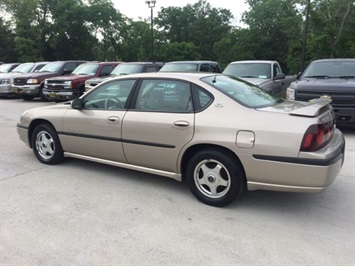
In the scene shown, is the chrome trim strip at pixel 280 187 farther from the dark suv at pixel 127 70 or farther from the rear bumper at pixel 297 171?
the dark suv at pixel 127 70

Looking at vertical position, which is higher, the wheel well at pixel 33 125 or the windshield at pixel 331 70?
the windshield at pixel 331 70

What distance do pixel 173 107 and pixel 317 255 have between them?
7.10ft

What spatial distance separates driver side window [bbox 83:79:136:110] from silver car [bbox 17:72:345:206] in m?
0.01

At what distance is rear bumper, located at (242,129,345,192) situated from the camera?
3256mm

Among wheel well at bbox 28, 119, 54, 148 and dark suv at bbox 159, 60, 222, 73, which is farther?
dark suv at bbox 159, 60, 222, 73

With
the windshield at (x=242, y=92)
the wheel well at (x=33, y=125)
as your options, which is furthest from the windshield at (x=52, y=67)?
the windshield at (x=242, y=92)

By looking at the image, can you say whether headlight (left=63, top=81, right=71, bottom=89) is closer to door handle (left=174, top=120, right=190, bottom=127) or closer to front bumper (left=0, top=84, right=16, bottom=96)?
front bumper (left=0, top=84, right=16, bottom=96)

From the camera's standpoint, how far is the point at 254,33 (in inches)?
1670

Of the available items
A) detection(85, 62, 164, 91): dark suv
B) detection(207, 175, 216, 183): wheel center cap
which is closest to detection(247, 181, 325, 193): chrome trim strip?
detection(207, 175, 216, 183): wheel center cap

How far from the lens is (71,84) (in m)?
12.7

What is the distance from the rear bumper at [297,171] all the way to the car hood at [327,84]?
13.1 feet

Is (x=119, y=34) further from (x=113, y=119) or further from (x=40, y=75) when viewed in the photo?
(x=113, y=119)

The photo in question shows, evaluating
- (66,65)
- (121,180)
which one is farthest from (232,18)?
(121,180)

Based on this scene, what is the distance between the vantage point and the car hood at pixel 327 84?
7.04m
